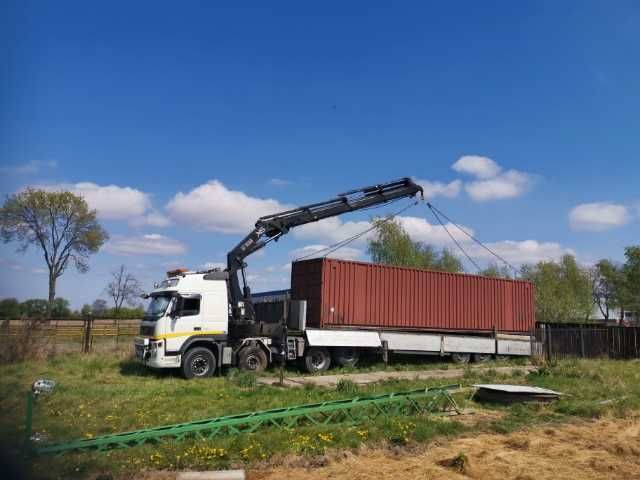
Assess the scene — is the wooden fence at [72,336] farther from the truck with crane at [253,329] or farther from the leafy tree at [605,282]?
the leafy tree at [605,282]

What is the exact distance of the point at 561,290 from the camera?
5475cm

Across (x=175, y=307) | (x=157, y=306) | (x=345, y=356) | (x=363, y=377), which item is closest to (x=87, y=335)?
(x=157, y=306)

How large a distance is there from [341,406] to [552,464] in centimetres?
347

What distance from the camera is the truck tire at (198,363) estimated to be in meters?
15.7

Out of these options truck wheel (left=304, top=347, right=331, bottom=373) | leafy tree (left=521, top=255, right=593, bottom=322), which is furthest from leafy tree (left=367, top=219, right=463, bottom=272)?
truck wheel (left=304, top=347, right=331, bottom=373)

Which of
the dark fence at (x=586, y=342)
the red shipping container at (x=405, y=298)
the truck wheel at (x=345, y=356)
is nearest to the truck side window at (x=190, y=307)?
the red shipping container at (x=405, y=298)

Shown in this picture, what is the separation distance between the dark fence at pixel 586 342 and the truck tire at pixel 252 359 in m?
12.1

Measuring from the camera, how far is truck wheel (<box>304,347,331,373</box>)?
702 inches

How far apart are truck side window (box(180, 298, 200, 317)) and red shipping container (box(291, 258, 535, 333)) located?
13.4 feet

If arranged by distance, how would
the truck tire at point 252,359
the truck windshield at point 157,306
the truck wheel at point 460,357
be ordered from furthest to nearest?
the truck wheel at point 460,357
the truck tire at point 252,359
the truck windshield at point 157,306

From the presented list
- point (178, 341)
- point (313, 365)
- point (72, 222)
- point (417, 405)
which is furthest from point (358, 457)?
point (72, 222)

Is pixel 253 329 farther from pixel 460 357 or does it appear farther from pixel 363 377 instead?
pixel 460 357

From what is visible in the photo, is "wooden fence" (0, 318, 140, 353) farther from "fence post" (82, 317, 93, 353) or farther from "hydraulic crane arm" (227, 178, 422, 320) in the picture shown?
"hydraulic crane arm" (227, 178, 422, 320)

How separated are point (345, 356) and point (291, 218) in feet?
16.7
